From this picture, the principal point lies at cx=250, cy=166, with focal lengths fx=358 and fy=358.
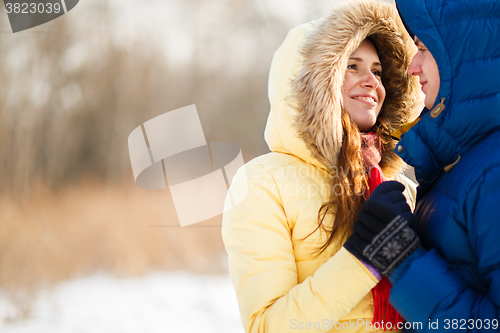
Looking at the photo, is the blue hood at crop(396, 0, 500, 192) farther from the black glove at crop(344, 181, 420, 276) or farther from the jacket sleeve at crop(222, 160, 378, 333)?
the jacket sleeve at crop(222, 160, 378, 333)

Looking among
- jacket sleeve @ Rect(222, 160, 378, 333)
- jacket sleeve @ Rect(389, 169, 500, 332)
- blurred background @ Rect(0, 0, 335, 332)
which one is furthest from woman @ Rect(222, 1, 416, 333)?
blurred background @ Rect(0, 0, 335, 332)

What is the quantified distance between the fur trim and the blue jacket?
23cm

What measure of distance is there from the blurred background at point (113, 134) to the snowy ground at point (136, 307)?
0.01 metres

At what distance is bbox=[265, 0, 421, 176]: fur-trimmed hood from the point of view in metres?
1.06

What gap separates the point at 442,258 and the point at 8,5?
4271mm

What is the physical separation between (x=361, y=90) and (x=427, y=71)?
35 centimetres

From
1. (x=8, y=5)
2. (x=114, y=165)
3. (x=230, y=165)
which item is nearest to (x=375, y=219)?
(x=230, y=165)

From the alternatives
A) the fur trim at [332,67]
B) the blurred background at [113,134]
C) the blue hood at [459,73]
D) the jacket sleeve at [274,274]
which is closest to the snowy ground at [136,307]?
the blurred background at [113,134]

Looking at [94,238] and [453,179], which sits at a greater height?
[453,179]

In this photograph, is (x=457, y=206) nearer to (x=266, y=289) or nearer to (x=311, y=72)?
(x=266, y=289)

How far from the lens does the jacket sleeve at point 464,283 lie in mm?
621

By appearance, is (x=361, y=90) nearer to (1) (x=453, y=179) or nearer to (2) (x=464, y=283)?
(1) (x=453, y=179)

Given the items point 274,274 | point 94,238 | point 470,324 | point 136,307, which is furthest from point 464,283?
point 94,238

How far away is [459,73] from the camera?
0.78 m
